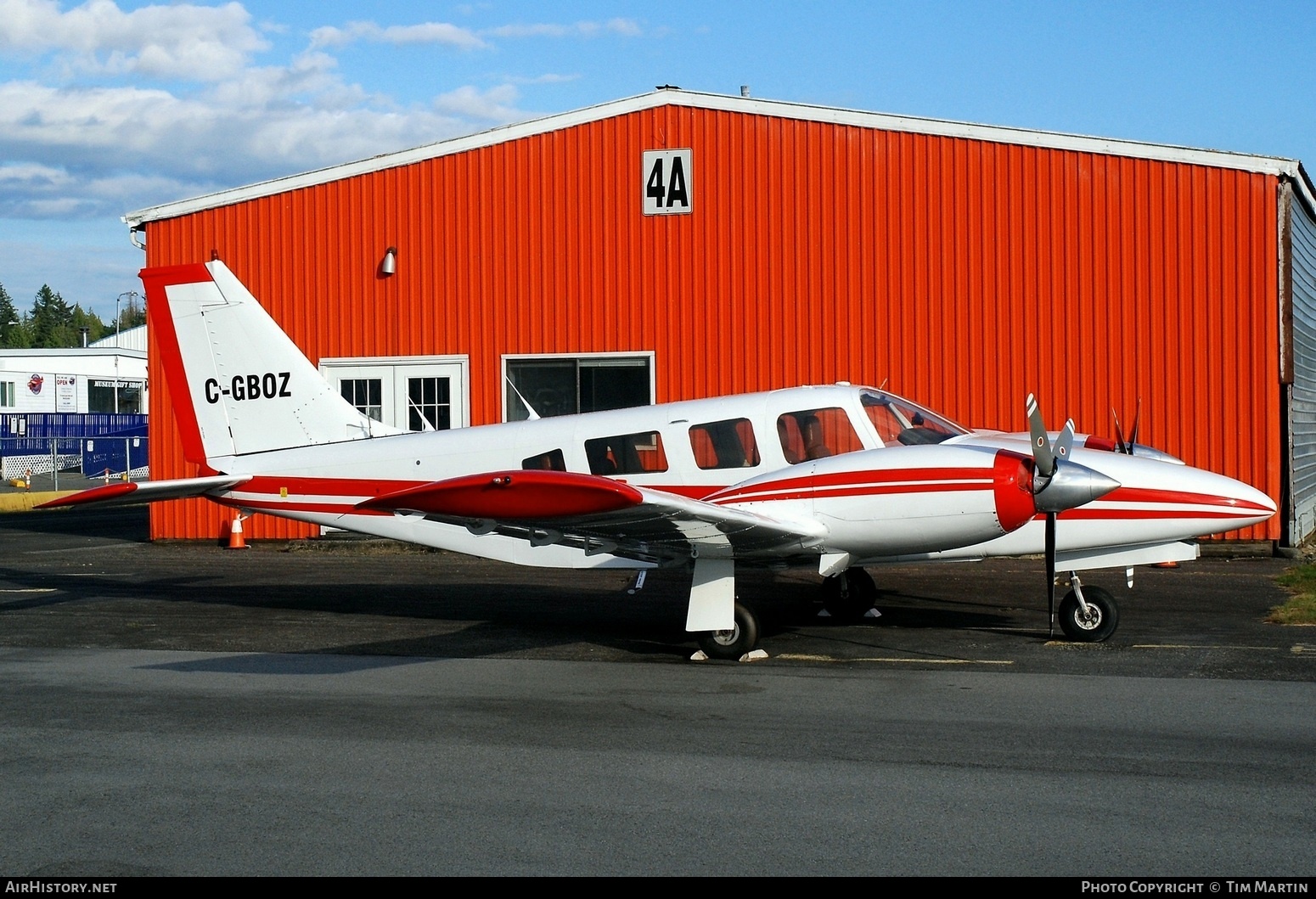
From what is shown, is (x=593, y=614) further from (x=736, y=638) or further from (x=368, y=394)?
(x=368, y=394)

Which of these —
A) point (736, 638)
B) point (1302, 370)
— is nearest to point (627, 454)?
point (736, 638)

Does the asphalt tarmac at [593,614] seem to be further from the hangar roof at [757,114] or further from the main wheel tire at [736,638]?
the hangar roof at [757,114]

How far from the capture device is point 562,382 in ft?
69.2

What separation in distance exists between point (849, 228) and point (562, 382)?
546 cm

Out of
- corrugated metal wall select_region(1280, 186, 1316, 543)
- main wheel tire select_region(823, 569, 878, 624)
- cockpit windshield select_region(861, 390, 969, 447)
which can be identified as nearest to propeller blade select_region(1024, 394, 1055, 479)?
cockpit windshield select_region(861, 390, 969, 447)

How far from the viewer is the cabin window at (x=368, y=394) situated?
21594 mm

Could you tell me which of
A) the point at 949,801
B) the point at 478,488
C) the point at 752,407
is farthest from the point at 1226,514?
the point at 478,488

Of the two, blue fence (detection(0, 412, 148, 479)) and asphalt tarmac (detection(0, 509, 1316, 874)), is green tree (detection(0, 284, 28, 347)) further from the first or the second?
asphalt tarmac (detection(0, 509, 1316, 874))

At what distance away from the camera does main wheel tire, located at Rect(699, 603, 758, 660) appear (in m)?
10.5

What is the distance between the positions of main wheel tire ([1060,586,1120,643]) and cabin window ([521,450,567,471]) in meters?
4.81

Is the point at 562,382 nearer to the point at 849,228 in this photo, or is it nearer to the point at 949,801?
the point at 849,228

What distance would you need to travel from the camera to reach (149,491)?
1173 centimetres

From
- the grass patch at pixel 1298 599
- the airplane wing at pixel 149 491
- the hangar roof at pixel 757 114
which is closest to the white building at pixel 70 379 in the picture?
the hangar roof at pixel 757 114

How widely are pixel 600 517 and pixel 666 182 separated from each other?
40.4 ft
